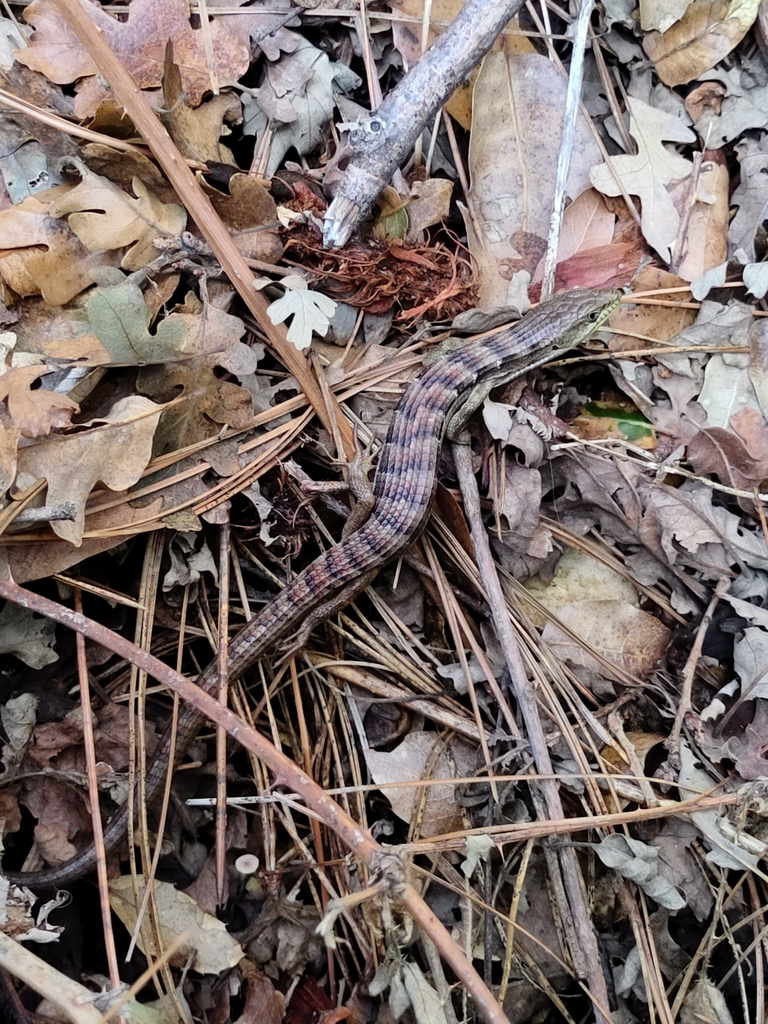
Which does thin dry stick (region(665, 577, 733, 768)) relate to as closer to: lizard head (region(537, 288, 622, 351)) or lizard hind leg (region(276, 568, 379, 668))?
lizard head (region(537, 288, 622, 351))

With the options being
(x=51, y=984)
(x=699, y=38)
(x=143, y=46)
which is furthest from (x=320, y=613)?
(x=699, y=38)

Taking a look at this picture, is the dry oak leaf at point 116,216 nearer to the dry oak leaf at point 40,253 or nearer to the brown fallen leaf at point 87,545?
the dry oak leaf at point 40,253

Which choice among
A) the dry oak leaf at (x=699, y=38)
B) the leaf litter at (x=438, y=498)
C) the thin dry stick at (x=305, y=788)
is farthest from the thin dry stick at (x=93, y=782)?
the dry oak leaf at (x=699, y=38)

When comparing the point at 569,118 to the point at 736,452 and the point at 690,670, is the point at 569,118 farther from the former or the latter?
the point at 690,670

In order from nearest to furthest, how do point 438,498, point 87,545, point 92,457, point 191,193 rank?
point 92,457 < point 87,545 < point 191,193 < point 438,498

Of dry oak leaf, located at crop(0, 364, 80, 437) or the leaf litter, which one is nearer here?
dry oak leaf, located at crop(0, 364, 80, 437)

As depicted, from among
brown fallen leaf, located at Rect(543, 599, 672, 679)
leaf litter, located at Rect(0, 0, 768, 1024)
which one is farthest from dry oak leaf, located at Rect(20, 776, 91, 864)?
brown fallen leaf, located at Rect(543, 599, 672, 679)

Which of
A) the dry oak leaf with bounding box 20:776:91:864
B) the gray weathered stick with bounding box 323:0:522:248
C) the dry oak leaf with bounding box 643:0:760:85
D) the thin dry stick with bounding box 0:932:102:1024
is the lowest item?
the dry oak leaf with bounding box 20:776:91:864
